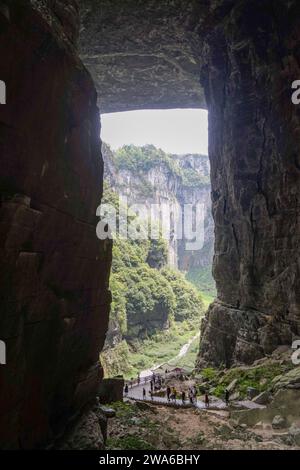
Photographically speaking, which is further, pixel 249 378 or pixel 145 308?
pixel 145 308

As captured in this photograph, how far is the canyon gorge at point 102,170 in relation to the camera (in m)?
8.19

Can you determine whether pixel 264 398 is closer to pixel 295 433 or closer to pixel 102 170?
pixel 295 433

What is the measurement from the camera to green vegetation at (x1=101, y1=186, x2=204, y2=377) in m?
65.5

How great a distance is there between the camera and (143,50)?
29406mm

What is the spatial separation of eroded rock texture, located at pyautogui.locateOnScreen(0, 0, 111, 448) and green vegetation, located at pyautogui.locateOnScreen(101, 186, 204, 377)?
48.3 metres

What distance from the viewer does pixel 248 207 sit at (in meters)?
24.4

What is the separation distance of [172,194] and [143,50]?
138m

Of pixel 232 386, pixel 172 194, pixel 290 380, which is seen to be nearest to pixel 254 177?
pixel 232 386

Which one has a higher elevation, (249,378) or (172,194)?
(172,194)

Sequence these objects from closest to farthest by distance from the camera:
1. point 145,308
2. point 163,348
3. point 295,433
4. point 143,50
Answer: point 295,433 → point 143,50 → point 163,348 → point 145,308

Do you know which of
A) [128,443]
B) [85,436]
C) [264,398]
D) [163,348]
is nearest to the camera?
[85,436]

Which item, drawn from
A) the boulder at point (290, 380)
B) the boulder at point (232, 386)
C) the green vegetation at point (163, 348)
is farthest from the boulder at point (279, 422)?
the green vegetation at point (163, 348)
